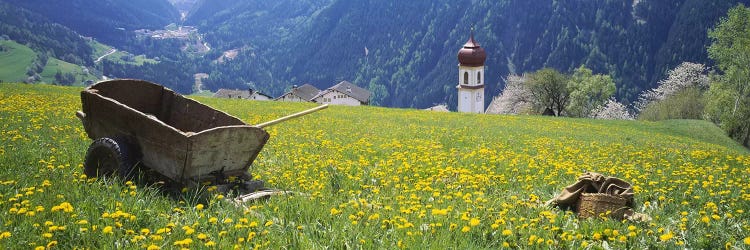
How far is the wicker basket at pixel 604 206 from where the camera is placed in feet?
23.9

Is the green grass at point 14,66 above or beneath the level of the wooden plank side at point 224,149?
above

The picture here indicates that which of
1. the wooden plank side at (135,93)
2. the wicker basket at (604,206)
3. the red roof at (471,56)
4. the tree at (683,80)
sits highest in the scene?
the red roof at (471,56)

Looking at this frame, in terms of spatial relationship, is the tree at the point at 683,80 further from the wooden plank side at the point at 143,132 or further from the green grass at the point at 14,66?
the green grass at the point at 14,66

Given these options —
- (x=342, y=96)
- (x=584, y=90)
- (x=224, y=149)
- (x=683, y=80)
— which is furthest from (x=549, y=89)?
(x=342, y=96)

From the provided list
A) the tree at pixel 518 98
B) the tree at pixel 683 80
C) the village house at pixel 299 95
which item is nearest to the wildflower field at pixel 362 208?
the tree at pixel 518 98

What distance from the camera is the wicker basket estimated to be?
7.29m

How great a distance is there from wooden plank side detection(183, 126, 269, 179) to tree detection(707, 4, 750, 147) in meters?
36.6

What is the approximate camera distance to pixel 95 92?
29.1 feet

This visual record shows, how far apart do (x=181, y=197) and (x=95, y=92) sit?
2.72m

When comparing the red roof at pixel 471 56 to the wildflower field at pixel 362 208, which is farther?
the red roof at pixel 471 56

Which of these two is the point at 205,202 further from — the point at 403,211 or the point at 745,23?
the point at 745,23

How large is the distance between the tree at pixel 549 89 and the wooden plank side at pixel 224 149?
63866mm

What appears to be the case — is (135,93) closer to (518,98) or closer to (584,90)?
(584,90)

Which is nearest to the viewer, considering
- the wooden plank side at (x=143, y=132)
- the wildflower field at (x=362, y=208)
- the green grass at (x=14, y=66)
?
the wildflower field at (x=362, y=208)
